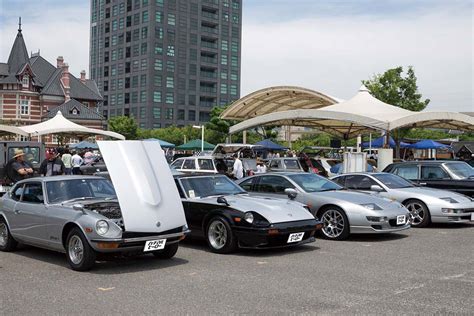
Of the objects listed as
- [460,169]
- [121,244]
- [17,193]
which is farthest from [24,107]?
[121,244]

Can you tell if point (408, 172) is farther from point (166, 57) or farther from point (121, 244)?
point (166, 57)

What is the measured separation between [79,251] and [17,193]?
7.61 feet

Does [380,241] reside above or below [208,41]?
below

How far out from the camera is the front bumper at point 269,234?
8680 millimetres

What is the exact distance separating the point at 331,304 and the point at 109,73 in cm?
11077

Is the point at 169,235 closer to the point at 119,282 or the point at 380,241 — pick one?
the point at 119,282

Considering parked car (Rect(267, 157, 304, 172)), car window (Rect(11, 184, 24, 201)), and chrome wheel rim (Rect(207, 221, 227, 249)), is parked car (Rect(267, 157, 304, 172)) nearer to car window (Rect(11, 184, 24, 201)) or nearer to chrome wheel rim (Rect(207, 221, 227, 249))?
chrome wheel rim (Rect(207, 221, 227, 249))

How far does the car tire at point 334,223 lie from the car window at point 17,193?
5687mm

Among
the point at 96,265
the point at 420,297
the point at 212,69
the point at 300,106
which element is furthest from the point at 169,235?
the point at 212,69

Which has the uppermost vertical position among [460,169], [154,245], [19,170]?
[460,169]

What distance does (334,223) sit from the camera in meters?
10.8

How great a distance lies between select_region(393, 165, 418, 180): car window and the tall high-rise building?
89.6 metres

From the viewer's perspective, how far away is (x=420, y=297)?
6102mm

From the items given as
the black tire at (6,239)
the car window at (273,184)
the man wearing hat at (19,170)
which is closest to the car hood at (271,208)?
the car window at (273,184)
